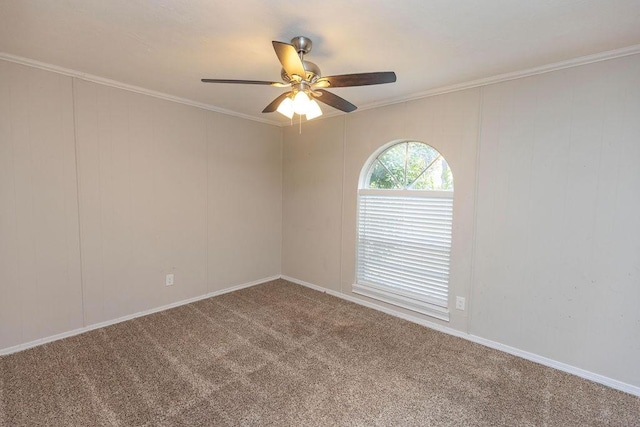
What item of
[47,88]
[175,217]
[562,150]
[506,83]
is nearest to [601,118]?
[562,150]

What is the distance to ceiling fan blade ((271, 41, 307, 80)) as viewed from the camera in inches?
60.5

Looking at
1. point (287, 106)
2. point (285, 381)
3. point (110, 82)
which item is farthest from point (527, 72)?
point (110, 82)

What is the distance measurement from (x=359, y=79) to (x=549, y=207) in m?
1.82

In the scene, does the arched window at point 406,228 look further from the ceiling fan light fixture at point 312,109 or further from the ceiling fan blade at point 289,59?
the ceiling fan blade at point 289,59

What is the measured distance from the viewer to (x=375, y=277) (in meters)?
3.49

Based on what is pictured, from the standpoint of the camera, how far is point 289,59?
165 cm

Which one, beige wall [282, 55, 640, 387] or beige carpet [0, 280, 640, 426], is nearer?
beige carpet [0, 280, 640, 426]

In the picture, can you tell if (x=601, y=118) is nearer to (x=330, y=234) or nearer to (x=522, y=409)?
(x=522, y=409)

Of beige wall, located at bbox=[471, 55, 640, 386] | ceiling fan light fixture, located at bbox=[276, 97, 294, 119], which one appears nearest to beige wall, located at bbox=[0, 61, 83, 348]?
ceiling fan light fixture, located at bbox=[276, 97, 294, 119]

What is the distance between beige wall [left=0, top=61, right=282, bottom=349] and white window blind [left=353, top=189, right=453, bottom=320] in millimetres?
1656

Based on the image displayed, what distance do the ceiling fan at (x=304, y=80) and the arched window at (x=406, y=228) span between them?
136cm

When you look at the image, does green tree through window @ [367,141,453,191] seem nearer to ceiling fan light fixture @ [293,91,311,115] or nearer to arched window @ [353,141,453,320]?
arched window @ [353,141,453,320]

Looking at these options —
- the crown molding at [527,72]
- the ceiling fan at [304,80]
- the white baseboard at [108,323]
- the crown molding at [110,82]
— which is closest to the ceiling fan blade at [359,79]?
the ceiling fan at [304,80]

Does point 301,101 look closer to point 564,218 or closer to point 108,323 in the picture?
point 564,218
